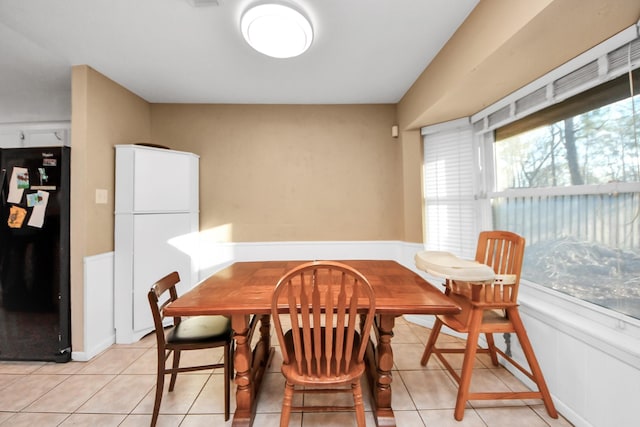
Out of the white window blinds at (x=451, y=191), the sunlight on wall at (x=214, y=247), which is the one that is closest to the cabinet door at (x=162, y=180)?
Answer: the sunlight on wall at (x=214, y=247)

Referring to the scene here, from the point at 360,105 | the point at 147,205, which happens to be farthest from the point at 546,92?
the point at 147,205

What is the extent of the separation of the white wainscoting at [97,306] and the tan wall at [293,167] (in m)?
1.06

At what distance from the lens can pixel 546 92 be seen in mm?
1745

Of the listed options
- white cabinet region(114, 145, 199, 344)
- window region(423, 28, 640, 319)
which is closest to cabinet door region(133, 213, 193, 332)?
white cabinet region(114, 145, 199, 344)

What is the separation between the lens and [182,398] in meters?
1.72

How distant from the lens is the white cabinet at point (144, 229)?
8.03ft

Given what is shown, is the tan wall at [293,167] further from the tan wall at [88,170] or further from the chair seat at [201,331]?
the chair seat at [201,331]

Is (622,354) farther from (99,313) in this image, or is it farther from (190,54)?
(99,313)

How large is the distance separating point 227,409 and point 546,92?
2868 millimetres

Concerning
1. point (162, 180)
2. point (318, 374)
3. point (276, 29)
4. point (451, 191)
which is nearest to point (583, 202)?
point (451, 191)

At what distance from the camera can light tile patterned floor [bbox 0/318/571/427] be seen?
152 centimetres

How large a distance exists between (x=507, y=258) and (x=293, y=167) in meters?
2.24

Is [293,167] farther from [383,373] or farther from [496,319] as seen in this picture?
[496,319]

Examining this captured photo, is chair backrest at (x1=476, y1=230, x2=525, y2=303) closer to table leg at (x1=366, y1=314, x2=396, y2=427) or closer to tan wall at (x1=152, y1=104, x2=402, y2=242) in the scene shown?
table leg at (x1=366, y1=314, x2=396, y2=427)
